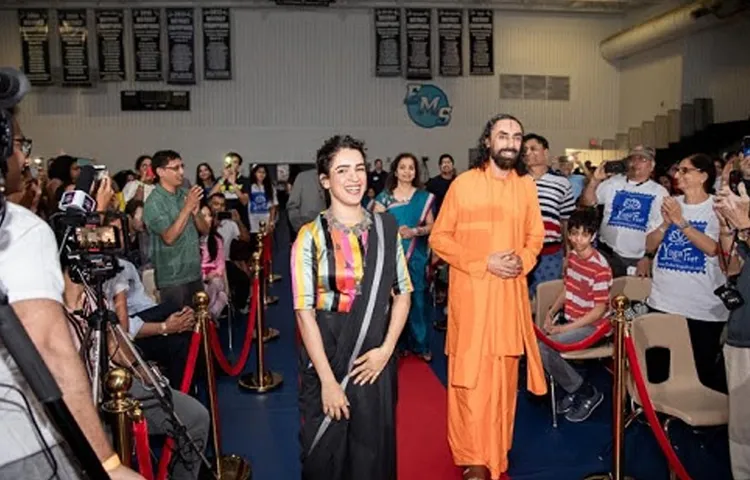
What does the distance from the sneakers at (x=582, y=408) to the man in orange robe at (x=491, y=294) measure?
3.18 ft

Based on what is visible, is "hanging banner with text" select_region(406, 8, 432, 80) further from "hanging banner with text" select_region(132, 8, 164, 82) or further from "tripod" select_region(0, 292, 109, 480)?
"tripod" select_region(0, 292, 109, 480)

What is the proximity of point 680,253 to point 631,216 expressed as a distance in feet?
4.87

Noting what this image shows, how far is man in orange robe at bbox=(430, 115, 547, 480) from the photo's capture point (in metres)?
3.40

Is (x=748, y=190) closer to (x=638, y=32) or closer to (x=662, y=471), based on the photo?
(x=662, y=471)

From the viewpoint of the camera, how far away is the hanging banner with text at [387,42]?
51.4 feet

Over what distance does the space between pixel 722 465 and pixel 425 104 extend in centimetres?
1334

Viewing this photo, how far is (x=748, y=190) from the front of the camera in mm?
3078

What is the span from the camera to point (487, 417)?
345cm

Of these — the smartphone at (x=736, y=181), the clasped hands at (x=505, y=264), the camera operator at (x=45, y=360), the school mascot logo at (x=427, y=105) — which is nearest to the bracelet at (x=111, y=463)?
the camera operator at (x=45, y=360)

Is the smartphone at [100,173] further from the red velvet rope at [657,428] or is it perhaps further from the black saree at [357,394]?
the red velvet rope at [657,428]

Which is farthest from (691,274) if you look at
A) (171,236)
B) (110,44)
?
(110,44)

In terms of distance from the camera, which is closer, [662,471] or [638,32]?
[662,471]

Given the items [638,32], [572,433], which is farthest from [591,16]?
[572,433]

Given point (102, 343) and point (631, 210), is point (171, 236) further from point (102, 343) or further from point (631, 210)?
point (631, 210)
